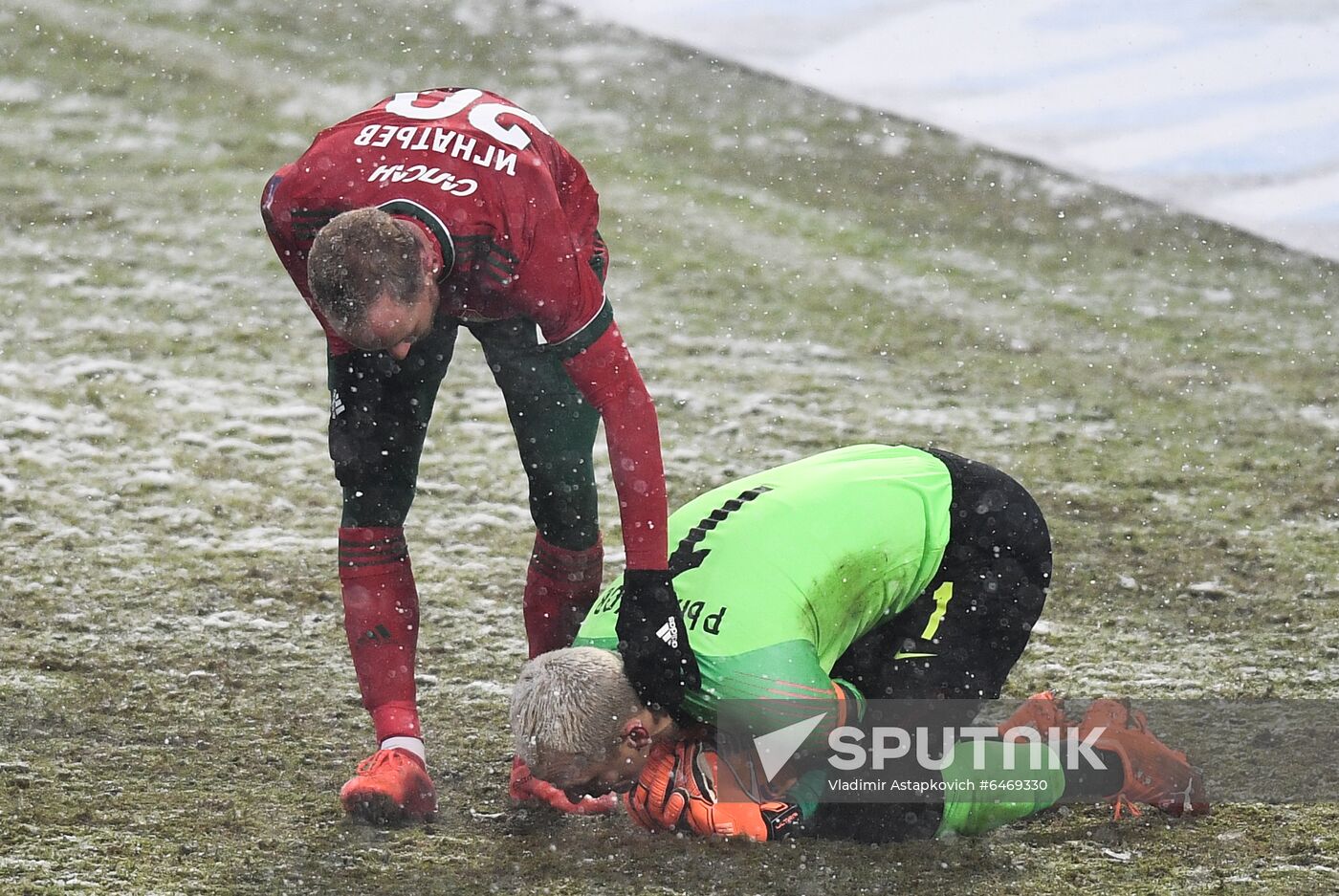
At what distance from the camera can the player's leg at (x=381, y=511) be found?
333 cm

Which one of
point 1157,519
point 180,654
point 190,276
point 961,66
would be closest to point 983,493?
point 1157,519

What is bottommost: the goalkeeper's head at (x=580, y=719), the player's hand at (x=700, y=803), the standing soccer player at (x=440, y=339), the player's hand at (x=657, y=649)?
the player's hand at (x=700, y=803)

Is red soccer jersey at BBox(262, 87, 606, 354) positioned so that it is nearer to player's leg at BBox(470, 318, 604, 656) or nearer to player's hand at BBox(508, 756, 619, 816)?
player's leg at BBox(470, 318, 604, 656)

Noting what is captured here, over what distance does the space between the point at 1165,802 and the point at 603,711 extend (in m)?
1.26

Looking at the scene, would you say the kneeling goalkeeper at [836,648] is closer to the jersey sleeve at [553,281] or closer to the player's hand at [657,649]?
the player's hand at [657,649]

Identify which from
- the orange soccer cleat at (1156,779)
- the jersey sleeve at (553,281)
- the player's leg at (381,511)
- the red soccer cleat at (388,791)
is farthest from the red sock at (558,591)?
the orange soccer cleat at (1156,779)

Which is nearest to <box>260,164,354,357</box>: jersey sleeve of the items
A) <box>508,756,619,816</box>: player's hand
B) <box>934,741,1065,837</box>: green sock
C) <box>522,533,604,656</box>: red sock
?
<box>522,533,604,656</box>: red sock

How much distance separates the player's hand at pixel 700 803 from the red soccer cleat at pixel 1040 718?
0.63 m

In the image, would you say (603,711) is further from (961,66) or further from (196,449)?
(961,66)

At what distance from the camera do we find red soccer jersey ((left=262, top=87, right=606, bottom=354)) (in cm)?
305

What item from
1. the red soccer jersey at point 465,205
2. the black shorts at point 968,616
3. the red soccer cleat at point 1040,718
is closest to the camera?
the red soccer jersey at point 465,205

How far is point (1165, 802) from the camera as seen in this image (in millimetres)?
3254

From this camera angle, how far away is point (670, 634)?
2.90 metres

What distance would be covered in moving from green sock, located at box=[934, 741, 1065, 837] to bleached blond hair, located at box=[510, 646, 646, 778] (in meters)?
0.71
